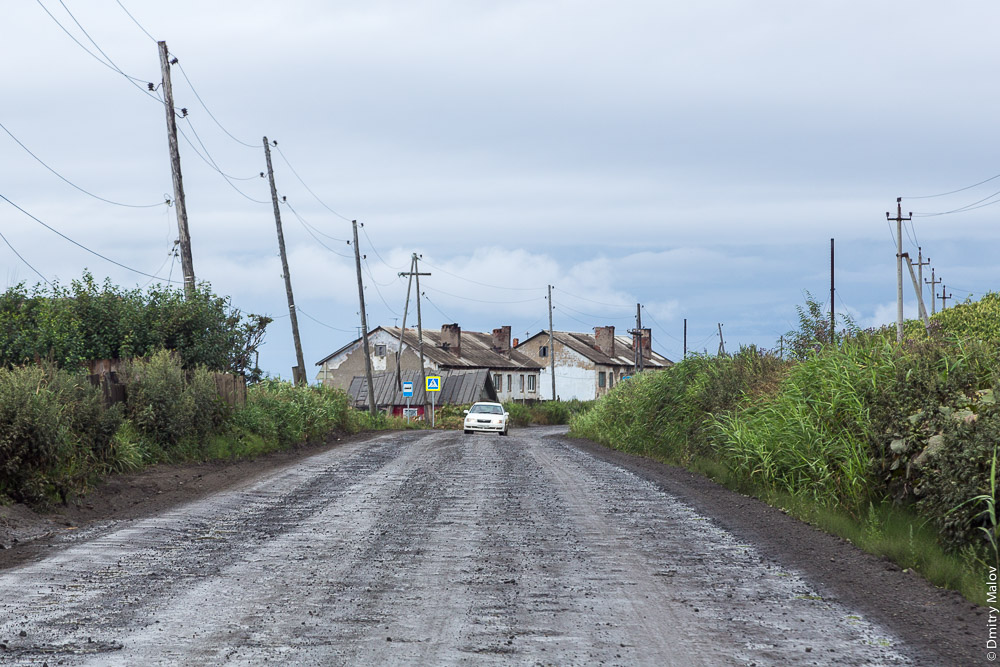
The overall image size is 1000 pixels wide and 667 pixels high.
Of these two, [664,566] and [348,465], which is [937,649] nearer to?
[664,566]

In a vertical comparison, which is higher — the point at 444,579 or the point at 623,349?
the point at 623,349

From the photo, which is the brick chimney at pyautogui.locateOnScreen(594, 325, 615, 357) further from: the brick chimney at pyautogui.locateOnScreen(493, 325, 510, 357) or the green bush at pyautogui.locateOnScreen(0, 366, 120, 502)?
the green bush at pyautogui.locateOnScreen(0, 366, 120, 502)

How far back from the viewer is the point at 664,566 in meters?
8.20

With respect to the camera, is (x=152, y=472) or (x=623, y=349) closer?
(x=152, y=472)

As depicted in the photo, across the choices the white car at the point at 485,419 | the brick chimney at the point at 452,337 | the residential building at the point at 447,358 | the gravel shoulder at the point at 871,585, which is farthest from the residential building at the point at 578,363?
the gravel shoulder at the point at 871,585

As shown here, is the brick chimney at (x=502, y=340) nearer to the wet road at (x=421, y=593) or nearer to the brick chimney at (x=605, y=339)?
the brick chimney at (x=605, y=339)

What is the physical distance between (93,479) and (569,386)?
83.0 meters

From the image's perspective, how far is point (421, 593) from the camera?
7027 mm

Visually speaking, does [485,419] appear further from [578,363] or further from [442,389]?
[578,363]

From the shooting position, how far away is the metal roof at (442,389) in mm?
70250

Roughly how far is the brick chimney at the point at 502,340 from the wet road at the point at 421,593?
8287 centimetres

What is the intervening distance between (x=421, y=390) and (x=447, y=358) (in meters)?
9.70

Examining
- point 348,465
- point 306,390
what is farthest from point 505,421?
point 348,465

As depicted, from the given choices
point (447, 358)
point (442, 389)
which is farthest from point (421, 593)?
point (447, 358)
